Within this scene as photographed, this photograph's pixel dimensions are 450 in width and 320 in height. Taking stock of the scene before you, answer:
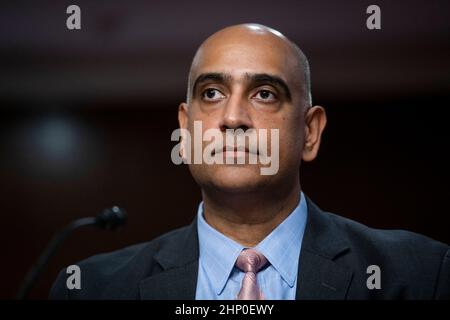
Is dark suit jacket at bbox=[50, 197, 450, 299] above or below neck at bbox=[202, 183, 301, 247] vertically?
below

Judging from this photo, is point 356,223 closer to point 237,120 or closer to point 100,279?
point 237,120

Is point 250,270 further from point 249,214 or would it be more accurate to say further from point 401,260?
point 401,260

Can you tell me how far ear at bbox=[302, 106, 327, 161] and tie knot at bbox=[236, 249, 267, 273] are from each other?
0.24 m

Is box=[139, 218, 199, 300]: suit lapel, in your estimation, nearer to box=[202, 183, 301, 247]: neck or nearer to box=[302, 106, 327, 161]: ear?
box=[202, 183, 301, 247]: neck

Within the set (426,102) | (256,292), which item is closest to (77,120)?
(256,292)

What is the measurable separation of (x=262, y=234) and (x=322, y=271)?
0.16 m

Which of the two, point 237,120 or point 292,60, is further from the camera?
point 292,60

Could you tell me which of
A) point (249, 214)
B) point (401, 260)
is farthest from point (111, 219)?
point (401, 260)

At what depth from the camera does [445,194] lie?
1.57 metres

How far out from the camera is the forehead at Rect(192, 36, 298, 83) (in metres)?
1.39

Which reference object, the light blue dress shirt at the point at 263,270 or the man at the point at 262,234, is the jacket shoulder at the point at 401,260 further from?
the light blue dress shirt at the point at 263,270

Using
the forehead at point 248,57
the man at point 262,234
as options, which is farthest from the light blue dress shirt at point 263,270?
the forehead at point 248,57

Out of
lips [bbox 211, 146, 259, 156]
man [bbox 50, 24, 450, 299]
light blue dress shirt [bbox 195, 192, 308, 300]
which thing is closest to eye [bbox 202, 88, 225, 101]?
man [bbox 50, 24, 450, 299]

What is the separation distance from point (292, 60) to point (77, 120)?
1.81 ft
